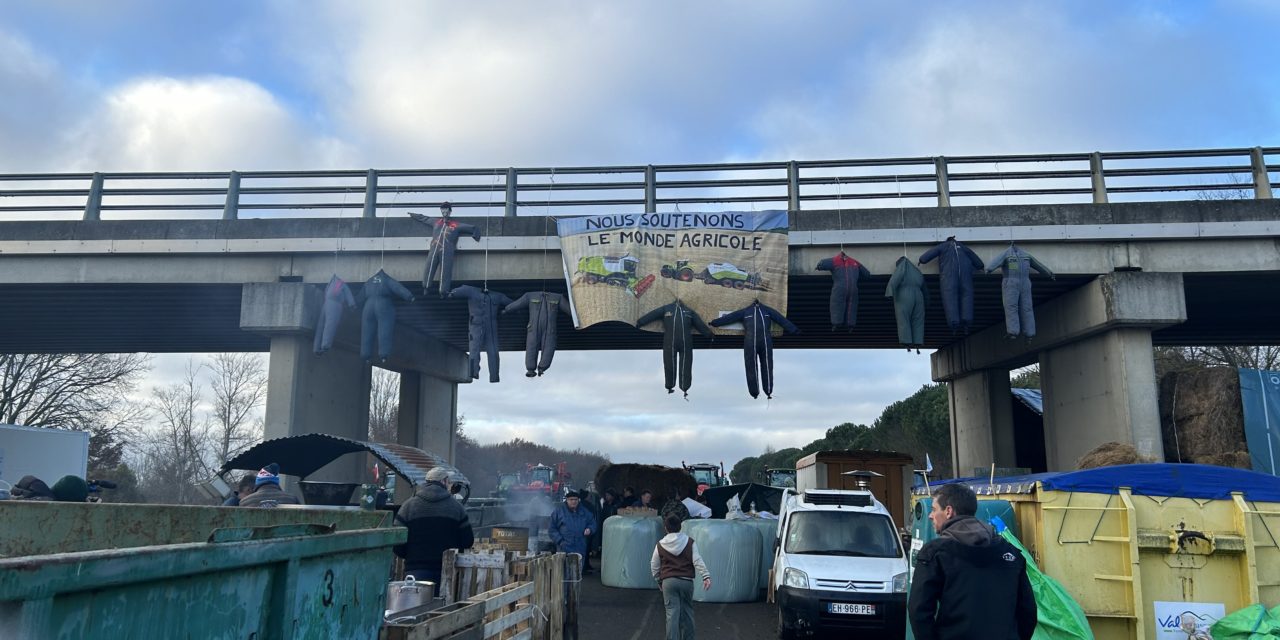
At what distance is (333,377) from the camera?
1877cm

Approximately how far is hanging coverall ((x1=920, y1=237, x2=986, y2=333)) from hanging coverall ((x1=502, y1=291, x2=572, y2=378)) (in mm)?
7164

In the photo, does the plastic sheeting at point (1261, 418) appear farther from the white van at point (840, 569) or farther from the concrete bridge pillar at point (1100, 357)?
the white van at point (840, 569)

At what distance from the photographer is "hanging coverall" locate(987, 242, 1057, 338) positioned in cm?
1554

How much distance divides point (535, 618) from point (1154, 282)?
44.8 feet

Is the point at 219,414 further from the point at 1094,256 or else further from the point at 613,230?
the point at 1094,256

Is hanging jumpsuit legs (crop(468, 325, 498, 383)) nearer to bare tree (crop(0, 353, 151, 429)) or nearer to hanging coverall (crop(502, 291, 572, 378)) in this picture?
hanging coverall (crop(502, 291, 572, 378))

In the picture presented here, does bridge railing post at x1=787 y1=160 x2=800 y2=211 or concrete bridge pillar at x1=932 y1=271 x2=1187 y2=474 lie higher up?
bridge railing post at x1=787 y1=160 x2=800 y2=211

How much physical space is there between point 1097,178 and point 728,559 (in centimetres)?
1020

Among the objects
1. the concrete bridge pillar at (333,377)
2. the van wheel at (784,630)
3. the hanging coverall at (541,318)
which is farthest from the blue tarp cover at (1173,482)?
the concrete bridge pillar at (333,377)

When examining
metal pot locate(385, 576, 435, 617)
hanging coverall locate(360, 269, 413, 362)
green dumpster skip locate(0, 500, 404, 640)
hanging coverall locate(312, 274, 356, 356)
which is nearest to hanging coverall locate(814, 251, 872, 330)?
hanging coverall locate(360, 269, 413, 362)

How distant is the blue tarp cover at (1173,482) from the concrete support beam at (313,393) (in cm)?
1401

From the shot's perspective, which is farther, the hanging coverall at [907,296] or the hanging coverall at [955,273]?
the hanging coverall at [907,296]

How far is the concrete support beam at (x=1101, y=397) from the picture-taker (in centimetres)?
1505

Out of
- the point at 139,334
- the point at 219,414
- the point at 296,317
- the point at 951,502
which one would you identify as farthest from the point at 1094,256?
the point at 219,414
